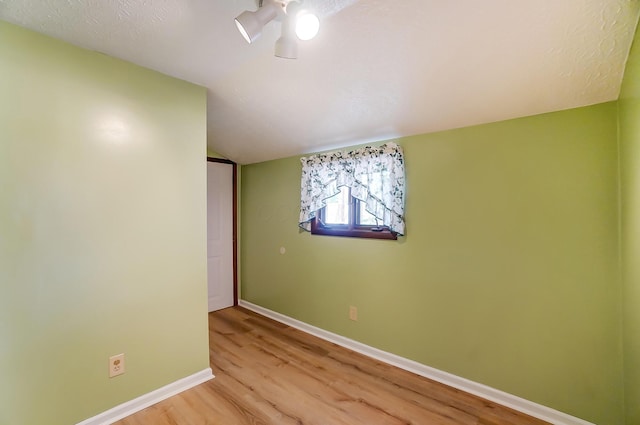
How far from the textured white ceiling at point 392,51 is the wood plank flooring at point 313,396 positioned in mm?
2003

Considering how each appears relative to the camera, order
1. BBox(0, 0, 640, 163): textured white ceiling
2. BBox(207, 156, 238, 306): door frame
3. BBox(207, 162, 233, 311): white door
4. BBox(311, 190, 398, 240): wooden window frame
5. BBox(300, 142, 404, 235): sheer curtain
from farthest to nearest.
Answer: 1. BBox(207, 156, 238, 306): door frame
2. BBox(207, 162, 233, 311): white door
3. BBox(311, 190, 398, 240): wooden window frame
4. BBox(300, 142, 404, 235): sheer curtain
5. BBox(0, 0, 640, 163): textured white ceiling

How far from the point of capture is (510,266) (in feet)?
6.39

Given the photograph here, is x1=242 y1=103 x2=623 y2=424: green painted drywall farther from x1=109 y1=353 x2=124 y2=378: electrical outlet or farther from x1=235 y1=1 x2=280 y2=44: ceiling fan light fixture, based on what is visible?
x1=109 y1=353 x2=124 y2=378: electrical outlet

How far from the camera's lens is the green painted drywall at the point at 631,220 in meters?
1.23

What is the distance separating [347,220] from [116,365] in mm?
2134

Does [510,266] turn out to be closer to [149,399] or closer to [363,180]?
[363,180]

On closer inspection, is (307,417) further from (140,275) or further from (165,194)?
(165,194)

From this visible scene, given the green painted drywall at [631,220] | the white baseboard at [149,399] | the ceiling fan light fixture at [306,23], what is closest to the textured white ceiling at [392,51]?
the green painted drywall at [631,220]

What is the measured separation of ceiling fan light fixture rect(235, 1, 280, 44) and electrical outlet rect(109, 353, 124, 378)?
207cm

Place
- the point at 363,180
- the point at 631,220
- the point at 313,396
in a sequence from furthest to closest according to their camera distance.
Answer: the point at 363,180, the point at 313,396, the point at 631,220

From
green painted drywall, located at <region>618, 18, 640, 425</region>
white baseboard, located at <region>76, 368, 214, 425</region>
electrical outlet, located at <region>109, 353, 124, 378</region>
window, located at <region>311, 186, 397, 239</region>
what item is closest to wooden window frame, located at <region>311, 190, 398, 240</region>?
window, located at <region>311, 186, 397, 239</region>

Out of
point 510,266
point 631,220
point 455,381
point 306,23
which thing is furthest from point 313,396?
point 306,23

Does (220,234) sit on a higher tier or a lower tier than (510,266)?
higher

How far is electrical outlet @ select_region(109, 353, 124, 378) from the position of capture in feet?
5.97
